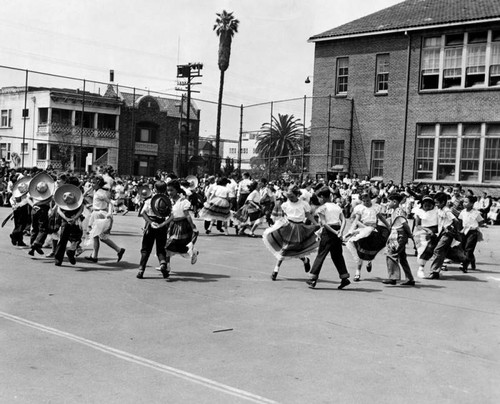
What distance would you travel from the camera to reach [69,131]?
56375mm

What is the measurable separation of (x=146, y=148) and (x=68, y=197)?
5059 centimetres

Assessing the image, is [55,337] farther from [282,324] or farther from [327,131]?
[327,131]

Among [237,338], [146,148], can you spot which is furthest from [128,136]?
[237,338]

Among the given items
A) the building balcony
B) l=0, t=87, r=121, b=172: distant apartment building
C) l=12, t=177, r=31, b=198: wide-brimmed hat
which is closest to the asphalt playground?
l=12, t=177, r=31, b=198: wide-brimmed hat

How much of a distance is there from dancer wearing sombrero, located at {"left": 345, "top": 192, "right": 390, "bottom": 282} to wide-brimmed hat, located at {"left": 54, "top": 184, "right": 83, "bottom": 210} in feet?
16.9

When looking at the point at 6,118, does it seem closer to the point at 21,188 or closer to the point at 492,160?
the point at 492,160

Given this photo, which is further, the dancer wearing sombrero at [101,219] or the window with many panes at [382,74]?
the window with many panes at [382,74]

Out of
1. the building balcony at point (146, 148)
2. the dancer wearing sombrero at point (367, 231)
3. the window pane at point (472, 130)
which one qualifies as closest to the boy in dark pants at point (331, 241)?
the dancer wearing sombrero at point (367, 231)

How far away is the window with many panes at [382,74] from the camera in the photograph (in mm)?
36469

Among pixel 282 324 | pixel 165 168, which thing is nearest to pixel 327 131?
pixel 165 168

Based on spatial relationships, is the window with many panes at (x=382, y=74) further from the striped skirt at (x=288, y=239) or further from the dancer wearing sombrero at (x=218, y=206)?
the striped skirt at (x=288, y=239)

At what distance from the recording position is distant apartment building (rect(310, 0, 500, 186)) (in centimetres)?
3328

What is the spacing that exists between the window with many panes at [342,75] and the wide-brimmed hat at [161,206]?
2805 cm

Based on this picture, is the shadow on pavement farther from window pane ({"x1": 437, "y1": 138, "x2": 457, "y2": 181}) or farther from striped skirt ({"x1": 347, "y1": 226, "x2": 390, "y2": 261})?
window pane ({"x1": 437, "y1": 138, "x2": 457, "y2": 181})
